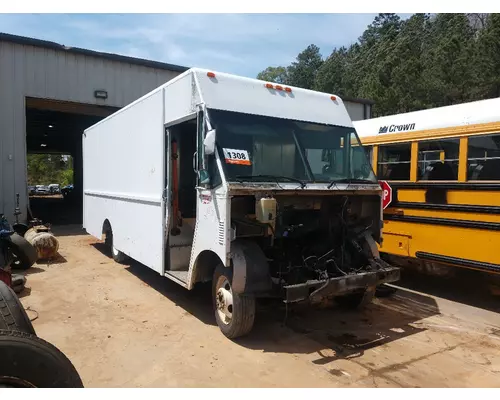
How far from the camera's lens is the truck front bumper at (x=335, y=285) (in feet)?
14.5

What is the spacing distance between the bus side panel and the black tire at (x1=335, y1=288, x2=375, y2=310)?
2.64m

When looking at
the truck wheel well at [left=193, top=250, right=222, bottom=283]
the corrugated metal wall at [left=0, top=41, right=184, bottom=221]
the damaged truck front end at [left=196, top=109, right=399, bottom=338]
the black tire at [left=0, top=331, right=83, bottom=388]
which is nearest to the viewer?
the black tire at [left=0, top=331, right=83, bottom=388]

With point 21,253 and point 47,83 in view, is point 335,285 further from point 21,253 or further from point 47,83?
point 47,83

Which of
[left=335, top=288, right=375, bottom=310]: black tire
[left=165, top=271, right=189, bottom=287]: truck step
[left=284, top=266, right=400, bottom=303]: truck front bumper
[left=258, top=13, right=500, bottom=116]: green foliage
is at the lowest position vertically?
[left=335, top=288, right=375, bottom=310]: black tire

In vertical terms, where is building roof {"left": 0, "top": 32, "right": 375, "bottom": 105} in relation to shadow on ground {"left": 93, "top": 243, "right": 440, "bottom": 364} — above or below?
above

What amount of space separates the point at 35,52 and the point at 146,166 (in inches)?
331

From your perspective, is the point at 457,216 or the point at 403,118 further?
the point at 403,118

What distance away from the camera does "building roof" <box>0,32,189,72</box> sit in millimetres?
11976

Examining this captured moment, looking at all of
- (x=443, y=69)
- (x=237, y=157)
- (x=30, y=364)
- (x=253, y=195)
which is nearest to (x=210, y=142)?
(x=237, y=157)

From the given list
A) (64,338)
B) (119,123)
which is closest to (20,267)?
(119,123)

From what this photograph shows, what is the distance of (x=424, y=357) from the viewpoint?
14.5ft

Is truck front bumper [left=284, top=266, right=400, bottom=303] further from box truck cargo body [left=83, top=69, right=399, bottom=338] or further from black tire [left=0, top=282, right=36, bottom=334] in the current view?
black tire [left=0, top=282, right=36, bottom=334]

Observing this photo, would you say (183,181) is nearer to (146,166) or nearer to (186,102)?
(146,166)

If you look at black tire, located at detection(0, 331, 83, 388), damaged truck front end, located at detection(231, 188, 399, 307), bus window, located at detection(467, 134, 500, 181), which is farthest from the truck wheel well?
bus window, located at detection(467, 134, 500, 181)
